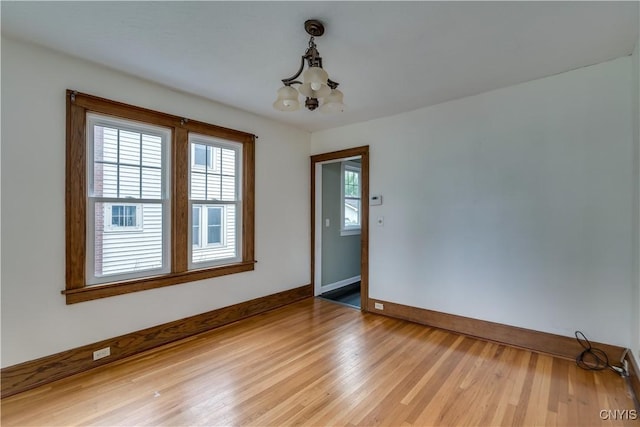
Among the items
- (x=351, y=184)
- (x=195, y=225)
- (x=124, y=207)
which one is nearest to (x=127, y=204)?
(x=124, y=207)

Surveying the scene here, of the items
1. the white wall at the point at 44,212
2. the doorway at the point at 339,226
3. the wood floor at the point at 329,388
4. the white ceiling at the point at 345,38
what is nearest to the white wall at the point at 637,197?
the white ceiling at the point at 345,38

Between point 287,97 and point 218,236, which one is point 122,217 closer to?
point 218,236

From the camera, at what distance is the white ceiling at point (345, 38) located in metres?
1.85

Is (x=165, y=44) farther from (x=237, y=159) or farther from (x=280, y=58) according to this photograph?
(x=237, y=159)

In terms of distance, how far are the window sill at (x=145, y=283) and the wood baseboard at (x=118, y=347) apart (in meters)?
0.40

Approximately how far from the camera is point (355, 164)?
5.43m

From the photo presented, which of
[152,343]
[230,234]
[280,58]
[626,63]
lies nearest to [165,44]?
[280,58]

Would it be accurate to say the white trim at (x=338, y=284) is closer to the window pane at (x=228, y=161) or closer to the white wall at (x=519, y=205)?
the white wall at (x=519, y=205)

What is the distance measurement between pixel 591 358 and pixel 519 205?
140 cm

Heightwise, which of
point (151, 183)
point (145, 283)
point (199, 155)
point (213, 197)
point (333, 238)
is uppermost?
→ point (199, 155)

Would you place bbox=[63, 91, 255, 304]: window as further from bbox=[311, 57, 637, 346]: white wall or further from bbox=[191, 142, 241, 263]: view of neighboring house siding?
bbox=[311, 57, 637, 346]: white wall

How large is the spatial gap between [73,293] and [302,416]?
2048mm

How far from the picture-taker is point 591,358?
2.52m

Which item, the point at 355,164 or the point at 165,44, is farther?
the point at 355,164
